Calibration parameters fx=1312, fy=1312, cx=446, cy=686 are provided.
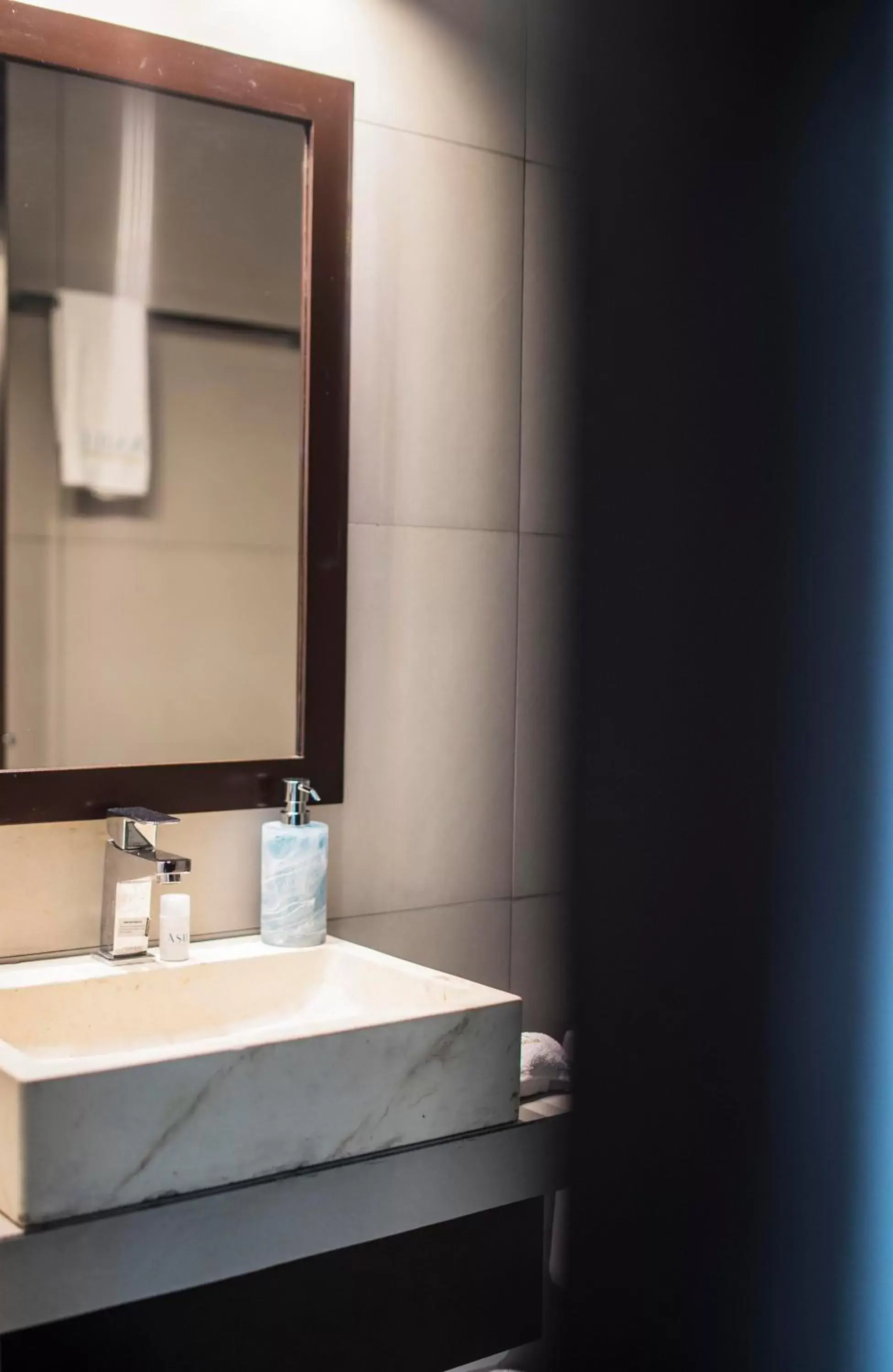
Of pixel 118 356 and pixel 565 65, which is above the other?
pixel 118 356

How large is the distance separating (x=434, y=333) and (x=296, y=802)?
1.94ft

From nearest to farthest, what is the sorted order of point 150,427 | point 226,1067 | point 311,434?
point 226,1067, point 150,427, point 311,434

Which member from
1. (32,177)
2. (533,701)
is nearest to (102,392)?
(32,177)

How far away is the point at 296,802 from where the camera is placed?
1398 millimetres

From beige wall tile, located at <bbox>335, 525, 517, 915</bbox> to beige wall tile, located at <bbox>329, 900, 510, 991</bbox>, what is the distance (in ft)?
0.05

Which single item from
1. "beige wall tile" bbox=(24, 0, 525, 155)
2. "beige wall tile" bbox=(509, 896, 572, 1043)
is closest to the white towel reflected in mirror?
"beige wall tile" bbox=(24, 0, 525, 155)

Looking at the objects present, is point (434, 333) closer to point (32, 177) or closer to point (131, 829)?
point (32, 177)

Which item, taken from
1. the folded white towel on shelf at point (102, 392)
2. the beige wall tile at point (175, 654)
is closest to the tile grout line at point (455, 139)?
the folded white towel on shelf at point (102, 392)

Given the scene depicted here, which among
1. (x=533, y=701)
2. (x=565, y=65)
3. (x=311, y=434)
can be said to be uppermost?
(x=311, y=434)

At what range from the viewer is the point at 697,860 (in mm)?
254

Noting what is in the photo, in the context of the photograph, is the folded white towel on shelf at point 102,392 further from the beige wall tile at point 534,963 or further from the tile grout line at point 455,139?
the beige wall tile at point 534,963

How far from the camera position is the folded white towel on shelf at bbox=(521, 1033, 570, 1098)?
1.23m

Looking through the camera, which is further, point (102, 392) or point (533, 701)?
point (533, 701)

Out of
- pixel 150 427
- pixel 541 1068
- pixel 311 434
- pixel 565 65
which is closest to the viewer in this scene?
pixel 565 65
